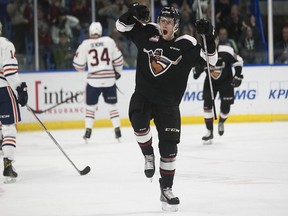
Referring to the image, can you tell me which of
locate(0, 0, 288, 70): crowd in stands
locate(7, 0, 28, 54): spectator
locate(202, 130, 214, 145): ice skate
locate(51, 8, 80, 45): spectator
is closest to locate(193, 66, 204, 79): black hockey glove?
locate(202, 130, 214, 145): ice skate

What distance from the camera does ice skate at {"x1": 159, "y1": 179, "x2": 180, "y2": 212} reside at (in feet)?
17.5

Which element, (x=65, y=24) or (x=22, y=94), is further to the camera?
(x=65, y=24)

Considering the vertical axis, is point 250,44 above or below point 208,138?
above

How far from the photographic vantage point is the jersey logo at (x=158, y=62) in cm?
540

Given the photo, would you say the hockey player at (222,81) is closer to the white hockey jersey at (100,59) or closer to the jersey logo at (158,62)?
the white hockey jersey at (100,59)

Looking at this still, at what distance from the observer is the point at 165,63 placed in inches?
213

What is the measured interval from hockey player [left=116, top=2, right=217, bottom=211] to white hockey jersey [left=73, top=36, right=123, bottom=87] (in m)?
4.43

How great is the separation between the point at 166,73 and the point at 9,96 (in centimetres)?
194

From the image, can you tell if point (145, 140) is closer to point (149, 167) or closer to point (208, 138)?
point (149, 167)

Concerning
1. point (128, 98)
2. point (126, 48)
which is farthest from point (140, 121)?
point (126, 48)

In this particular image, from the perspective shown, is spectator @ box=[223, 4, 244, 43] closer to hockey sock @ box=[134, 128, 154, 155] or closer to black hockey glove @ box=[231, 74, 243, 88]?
black hockey glove @ box=[231, 74, 243, 88]

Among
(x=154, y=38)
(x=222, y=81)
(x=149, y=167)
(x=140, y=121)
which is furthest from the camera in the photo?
(x=222, y=81)

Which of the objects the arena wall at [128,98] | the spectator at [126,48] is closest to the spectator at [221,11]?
the arena wall at [128,98]

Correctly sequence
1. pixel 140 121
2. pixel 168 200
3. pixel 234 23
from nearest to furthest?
pixel 168 200, pixel 140 121, pixel 234 23
